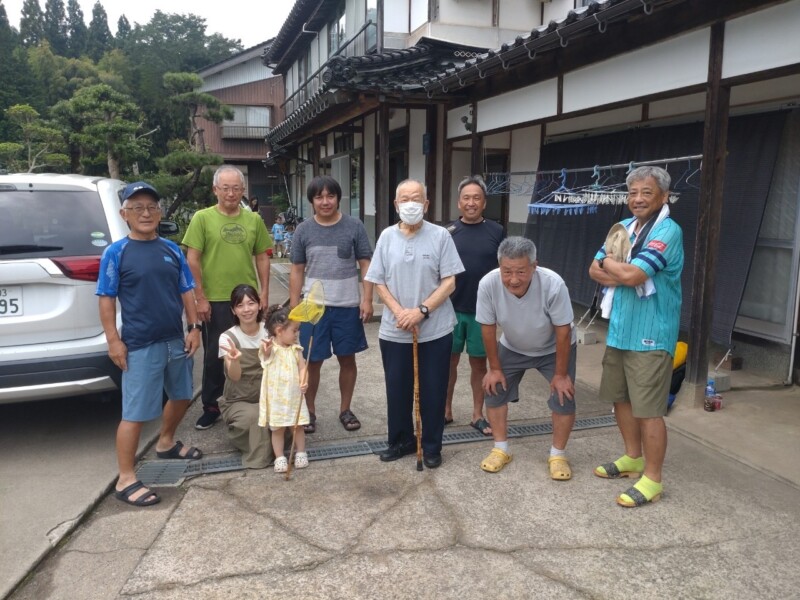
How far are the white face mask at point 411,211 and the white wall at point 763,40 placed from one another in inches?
98.7

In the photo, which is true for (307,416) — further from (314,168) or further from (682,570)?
(314,168)

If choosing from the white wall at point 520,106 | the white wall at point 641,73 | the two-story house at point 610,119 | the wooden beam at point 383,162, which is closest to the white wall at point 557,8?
the two-story house at point 610,119

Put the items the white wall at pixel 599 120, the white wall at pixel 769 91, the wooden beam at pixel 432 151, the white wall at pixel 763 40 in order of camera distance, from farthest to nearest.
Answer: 1. the wooden beam at pixel 432 151
2. the white wall at pixel 599 120
3. the white wall at pixel 769 91
4. the white wall at pixel 763 40

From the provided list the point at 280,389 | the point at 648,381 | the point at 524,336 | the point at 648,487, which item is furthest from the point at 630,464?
the point at 280,389

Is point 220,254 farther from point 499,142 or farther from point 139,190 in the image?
point 499,142

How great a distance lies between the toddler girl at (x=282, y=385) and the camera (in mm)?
3654

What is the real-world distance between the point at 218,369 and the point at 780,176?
4.90 m

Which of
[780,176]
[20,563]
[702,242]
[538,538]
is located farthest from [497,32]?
[20,563]

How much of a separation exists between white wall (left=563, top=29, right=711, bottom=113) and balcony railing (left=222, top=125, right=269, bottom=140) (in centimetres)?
2540

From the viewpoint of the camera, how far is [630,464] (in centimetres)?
352

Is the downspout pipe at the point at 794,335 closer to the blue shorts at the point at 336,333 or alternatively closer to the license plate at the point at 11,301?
the blue shorts at the point at 336,333

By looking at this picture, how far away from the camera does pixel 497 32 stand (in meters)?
9.72

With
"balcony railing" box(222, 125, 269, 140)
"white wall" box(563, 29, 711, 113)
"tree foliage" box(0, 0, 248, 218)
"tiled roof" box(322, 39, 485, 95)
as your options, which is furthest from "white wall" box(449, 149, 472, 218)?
"balcony railing" box(222, 125, 269, 140)

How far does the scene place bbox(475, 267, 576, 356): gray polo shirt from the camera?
3375 mm
